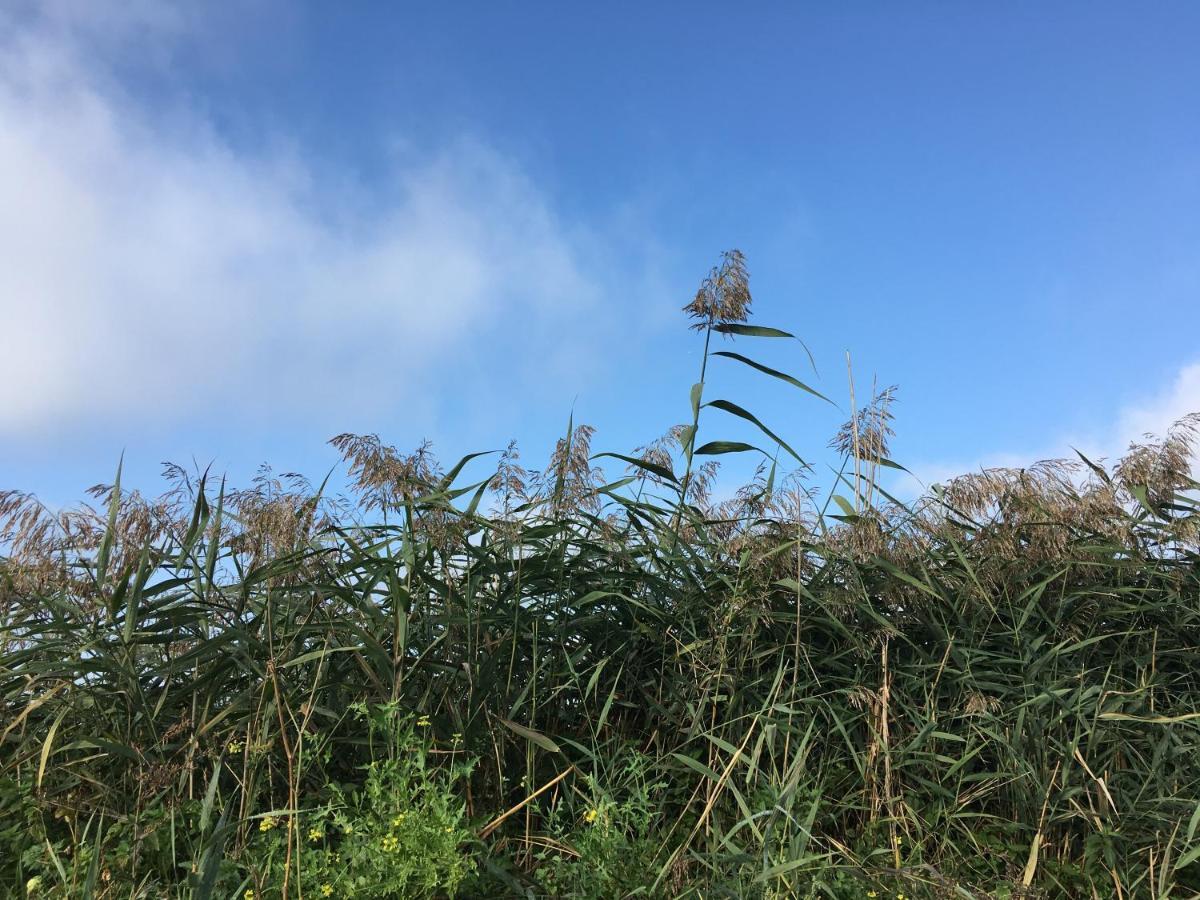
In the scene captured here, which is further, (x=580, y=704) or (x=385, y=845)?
(x=580, y=704)

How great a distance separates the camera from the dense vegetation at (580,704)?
2568mm

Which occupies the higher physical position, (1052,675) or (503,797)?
(1052,675)

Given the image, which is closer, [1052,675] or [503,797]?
[503,797]

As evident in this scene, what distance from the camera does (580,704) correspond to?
3131 mm

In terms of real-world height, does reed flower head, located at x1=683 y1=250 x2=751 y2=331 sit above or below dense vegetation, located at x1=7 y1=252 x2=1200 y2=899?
above

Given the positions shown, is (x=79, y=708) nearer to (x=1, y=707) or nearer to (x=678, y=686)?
(x=1, y=707)

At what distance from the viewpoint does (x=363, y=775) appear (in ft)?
9.56

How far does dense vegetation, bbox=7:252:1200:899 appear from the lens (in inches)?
101

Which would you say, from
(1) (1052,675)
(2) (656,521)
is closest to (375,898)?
(2) (656,521)

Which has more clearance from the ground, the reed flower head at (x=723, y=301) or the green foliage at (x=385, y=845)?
the reed flower head at (x=723, y=301)

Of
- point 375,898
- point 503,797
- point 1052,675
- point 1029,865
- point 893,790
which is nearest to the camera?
point 375,898

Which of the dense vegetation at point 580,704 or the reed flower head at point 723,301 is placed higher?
the reed flower head at point 723,301

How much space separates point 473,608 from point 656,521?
0.85 metres

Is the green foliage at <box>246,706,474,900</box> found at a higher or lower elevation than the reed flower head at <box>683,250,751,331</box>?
lower
